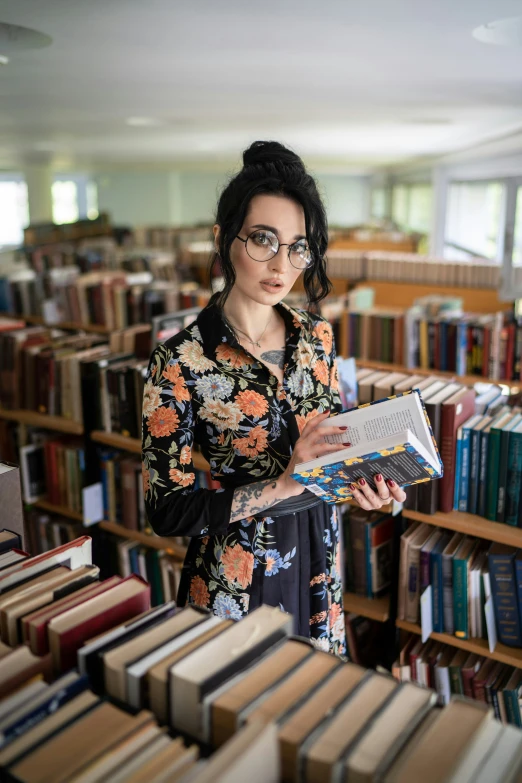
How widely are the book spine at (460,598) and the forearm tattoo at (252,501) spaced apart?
0.91 metres

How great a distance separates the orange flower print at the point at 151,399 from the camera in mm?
1327

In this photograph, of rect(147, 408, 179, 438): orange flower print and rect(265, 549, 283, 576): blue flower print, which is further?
rect(265, 549, 283, 576): blue flower print

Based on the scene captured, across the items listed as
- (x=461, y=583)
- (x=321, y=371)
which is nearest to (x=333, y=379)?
(x=321, y=371)

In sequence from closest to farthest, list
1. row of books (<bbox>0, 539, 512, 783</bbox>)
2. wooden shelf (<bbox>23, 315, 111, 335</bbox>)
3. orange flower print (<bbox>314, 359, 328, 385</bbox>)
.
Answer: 1. row of books (<bbox>0, 539, 512, 783</bbox>)
2. orange flower print (<bbox>314, 359, 328, 385</bbox>)
3. wooden shelf (<bbox>23, 315, 111, 335</bbox>)

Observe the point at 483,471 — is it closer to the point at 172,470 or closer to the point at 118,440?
the point at 172,470

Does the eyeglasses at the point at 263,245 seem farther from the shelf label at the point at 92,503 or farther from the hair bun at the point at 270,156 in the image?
the shelf label at the point at 92,503

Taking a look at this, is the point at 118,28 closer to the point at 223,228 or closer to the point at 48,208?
the point at 223,228

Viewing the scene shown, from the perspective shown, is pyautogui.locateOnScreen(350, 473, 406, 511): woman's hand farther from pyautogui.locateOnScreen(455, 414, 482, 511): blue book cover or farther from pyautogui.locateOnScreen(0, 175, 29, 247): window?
pyautogui.locateOnScreen(0, 175, 29, 247): window

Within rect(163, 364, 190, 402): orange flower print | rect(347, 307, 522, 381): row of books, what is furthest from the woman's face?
rect(347, 307, 522, 381): row of books

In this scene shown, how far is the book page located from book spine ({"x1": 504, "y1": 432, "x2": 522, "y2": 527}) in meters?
0.73

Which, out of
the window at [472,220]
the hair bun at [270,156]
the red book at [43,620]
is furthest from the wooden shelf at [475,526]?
the window at [472,220]

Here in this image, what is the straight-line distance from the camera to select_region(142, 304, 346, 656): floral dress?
51.9 inches

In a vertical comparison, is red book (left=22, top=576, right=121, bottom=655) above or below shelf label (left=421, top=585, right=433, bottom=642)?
above

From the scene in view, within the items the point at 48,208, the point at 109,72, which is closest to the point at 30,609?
the point at 109,72
